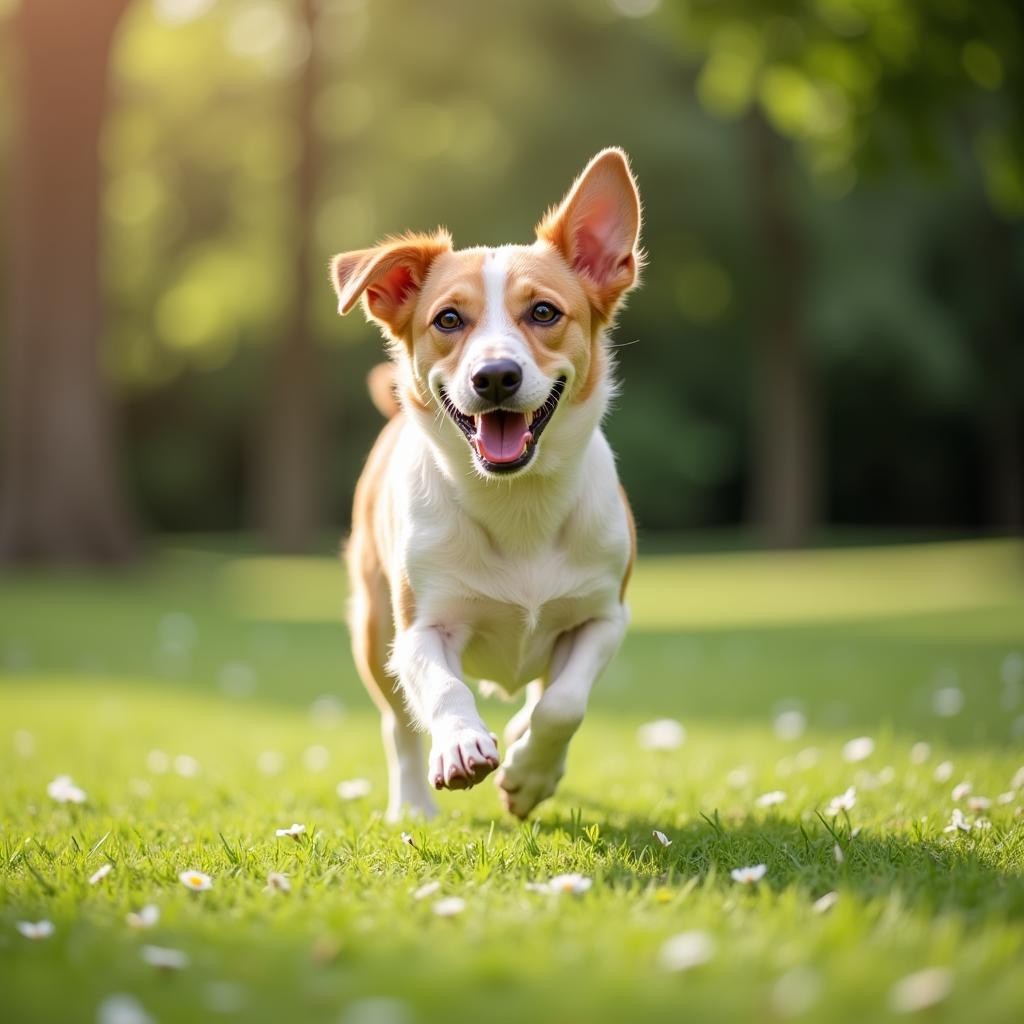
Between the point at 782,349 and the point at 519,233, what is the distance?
21.9 ft

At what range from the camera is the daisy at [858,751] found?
5.97 m

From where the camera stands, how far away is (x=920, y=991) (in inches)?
95.6

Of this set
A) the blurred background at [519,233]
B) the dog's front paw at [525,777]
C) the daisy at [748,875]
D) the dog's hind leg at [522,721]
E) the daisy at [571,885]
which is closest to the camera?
the daisy at [571,885]

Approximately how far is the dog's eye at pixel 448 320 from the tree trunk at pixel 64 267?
14582 millimetres

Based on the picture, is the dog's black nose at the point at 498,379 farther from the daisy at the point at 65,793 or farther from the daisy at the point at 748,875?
the daisy at the point at 65,793

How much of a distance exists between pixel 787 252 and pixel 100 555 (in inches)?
708

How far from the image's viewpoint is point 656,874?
11.8 ft

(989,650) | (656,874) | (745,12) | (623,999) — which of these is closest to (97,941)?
(623,999)

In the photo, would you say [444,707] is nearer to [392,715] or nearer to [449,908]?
[449,908]

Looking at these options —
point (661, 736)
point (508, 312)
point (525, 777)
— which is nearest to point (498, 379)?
point (508, 312)

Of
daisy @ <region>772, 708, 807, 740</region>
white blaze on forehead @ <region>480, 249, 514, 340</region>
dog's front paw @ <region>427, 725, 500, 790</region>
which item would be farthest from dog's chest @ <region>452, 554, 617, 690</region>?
daisy @ <region>772, 708, 807, 740</region>

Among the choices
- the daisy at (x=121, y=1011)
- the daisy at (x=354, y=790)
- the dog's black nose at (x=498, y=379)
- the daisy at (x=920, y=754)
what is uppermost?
the dog's black nose at (x=498, y=379)

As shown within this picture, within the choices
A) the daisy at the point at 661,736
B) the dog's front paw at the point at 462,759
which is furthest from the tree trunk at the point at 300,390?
the dog's front paw at the point at 462,759

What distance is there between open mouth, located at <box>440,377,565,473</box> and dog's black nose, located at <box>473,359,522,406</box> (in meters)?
0.08
